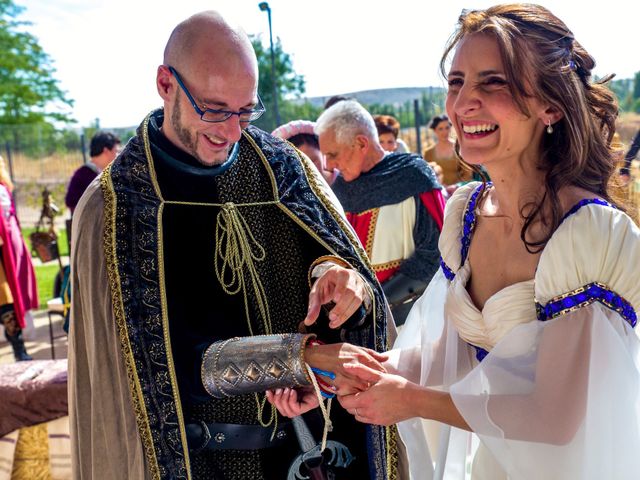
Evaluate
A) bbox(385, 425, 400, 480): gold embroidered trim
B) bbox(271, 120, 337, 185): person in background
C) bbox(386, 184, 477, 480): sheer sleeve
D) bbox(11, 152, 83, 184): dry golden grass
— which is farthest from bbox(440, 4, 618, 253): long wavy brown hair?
bbox(11, 152, 83, 184): dry golden grass

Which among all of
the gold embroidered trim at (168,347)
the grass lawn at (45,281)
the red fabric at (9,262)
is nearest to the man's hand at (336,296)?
the gold embroidered trim at (168,347)

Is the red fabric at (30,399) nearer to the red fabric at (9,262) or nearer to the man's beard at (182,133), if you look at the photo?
the man's beard at (182,133)

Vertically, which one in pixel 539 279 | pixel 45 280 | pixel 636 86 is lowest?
pixel 45 280

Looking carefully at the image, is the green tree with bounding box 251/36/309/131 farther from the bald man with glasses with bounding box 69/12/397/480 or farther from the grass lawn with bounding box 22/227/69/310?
the bald man with glasses with bounding box 69/12/397/480

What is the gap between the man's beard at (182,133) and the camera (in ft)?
6.82

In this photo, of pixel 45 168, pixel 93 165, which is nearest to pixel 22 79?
pixel 45 168

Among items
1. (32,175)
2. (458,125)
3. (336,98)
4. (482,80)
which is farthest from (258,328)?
(32,175)

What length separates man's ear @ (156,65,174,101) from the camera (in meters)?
2.08

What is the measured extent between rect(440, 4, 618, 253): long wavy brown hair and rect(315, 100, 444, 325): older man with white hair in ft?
7.17

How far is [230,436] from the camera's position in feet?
6.96

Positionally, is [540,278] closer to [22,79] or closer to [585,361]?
[585,361]

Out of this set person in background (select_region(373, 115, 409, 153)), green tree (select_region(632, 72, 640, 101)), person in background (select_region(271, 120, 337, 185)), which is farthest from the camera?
green tree (select_region(632, 72, 640, 101))

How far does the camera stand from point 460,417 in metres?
1.65

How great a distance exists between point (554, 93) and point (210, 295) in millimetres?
1201
